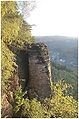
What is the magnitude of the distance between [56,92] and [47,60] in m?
0.84

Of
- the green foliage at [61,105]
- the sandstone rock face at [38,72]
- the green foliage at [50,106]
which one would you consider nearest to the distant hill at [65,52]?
the green foliage at [50,106]

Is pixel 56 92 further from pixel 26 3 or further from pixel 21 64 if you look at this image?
pixel 26 3

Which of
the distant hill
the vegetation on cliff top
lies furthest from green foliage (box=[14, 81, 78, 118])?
the distant hill

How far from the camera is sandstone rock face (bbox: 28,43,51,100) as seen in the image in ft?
35.4

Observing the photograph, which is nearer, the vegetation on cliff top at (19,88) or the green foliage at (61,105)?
the vegetation on cliff top at (19,88)

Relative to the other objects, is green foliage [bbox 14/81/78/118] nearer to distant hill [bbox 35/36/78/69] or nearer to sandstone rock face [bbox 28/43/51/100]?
sandstone rock face [bbox 28/43/51/100]

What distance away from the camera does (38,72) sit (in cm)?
1084

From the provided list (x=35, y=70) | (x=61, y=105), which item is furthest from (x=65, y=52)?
(x=35, y=70)

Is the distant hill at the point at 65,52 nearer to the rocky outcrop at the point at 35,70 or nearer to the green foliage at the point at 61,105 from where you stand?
the green foliage at the point at 61,105

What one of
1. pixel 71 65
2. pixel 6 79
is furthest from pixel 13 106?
pixel 71 65

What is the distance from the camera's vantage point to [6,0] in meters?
7.92

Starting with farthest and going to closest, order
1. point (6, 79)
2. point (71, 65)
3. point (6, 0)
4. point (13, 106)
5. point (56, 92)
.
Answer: point (71, 65) → point (56, 92) → point (13, 106) → point (6, 79) → point (6, 0)

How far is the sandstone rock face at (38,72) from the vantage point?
1080cm

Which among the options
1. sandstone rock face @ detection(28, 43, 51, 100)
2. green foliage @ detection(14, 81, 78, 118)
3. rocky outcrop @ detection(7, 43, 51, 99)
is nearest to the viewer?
green foliage @ detection(14, 81, 78, 118)
